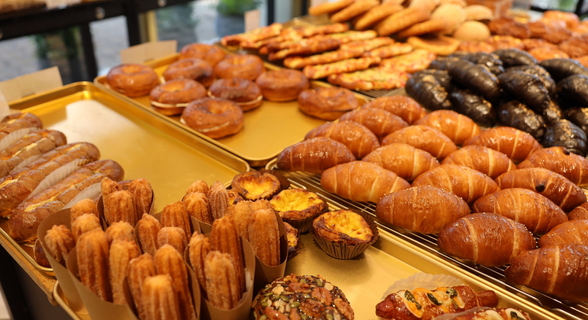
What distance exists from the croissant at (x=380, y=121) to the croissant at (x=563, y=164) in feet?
2.82

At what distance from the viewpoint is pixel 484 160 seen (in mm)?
2584

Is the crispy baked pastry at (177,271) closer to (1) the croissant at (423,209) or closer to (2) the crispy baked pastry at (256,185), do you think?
(2) the crispy baked pastry at (256,185)

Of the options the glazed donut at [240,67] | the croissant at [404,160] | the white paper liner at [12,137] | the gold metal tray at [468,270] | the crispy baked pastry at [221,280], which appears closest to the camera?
the crispy baked pastry at [221,280]

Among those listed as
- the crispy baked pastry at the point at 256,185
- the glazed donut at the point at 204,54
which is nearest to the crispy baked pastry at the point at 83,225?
the crispy baked pastry at the point at 256,185

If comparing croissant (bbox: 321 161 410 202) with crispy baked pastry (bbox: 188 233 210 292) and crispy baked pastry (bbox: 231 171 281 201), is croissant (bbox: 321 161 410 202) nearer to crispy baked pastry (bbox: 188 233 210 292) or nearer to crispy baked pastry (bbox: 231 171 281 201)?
crispy baked pastry (bbox: 231 171 281 201)

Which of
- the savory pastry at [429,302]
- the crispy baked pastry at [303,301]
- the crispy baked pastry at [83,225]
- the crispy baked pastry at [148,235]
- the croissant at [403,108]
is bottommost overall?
the savory pastry at [429,302]

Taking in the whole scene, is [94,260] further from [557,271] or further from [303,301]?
[557,271]

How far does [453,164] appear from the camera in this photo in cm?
253

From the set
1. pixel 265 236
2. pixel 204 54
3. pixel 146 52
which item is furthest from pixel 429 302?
pixel 146 52

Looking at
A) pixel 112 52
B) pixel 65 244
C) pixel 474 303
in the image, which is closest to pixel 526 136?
pixel 474 303

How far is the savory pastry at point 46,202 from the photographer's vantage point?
211 centimetres

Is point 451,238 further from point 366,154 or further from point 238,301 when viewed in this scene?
point 238,301

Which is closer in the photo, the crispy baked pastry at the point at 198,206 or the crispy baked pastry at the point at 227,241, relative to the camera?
the crispy baked pastry at the point at 227,241

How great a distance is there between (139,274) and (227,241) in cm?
34
